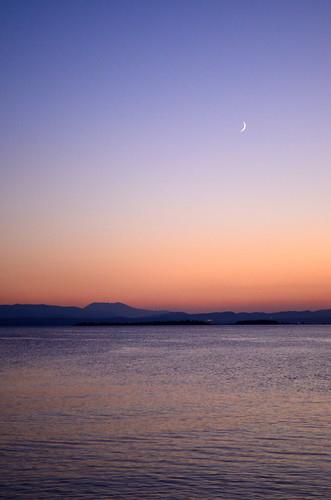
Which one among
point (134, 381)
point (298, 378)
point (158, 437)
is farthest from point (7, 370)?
point (158, 437)

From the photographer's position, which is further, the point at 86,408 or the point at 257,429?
the point at 86,408

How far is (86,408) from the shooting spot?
2956 centimetres

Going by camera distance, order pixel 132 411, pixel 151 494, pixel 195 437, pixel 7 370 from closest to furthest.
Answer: pixel 151 494, pixel 195 437, pixel 132 411, pixel 7 370

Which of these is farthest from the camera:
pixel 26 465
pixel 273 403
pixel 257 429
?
pixel 273 403

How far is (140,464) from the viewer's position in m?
18.3

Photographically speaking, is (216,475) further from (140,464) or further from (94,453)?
(94,453)

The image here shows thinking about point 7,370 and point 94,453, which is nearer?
point 94,453

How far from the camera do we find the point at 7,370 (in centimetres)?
5353

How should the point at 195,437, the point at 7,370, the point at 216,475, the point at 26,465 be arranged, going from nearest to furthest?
the point at 216,475 < the point at 26,465 < the point at 195,437 < the point at 7,370

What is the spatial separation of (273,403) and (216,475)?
15131 mm

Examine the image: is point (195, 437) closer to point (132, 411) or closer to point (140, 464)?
point (140, 464)

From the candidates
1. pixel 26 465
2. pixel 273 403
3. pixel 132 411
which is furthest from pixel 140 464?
pixel 273 403

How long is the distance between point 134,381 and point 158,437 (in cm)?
2127

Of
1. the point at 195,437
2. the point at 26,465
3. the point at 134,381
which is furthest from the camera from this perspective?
the point at 134,381
